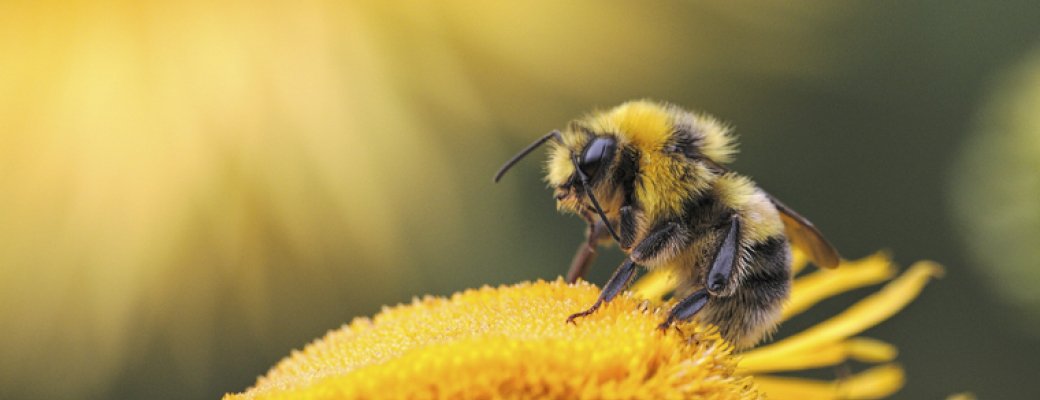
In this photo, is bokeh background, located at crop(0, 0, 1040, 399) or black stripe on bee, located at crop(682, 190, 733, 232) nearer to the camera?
black stripe on bee, located at crop(682, 190, 733, 232)

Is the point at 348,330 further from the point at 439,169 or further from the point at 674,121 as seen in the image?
the point at 439,169

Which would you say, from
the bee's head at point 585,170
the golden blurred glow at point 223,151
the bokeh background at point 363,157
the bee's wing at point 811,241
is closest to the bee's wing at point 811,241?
the bee's wing at point 811,241

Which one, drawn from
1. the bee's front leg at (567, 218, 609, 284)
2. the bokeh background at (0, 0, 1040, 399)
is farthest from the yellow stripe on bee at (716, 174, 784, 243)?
the bokeh background at (0, 0, 1040, 399)

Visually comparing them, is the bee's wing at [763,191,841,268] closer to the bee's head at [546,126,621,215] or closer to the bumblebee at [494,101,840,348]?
the bumblebee at [494,101,840,348]

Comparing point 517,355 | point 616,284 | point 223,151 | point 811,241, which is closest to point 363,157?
point 223,151

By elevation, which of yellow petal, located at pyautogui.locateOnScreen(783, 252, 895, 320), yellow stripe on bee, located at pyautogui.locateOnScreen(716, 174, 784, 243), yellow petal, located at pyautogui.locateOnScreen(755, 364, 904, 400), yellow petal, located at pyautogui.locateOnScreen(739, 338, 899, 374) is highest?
yellow stripe on bee, located at pyautogui.locateOnScreen(716, 174, 784, 243)

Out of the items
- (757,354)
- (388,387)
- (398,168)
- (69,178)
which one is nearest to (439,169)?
(398,168)

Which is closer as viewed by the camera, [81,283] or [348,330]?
[348,330]
